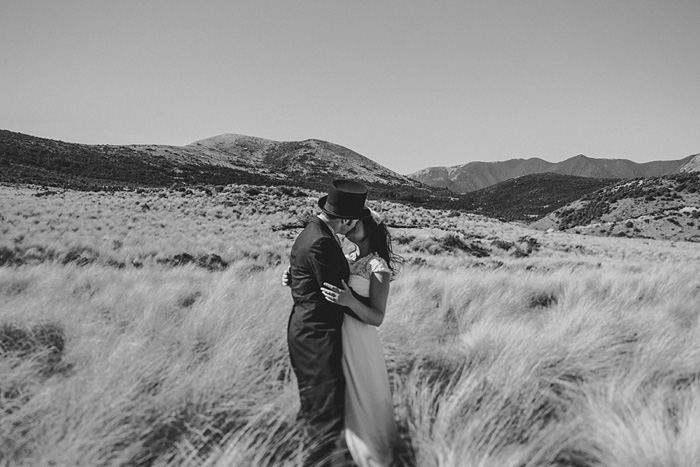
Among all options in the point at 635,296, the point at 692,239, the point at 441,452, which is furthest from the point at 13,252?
the point at 692,239

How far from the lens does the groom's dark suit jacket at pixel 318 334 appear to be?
1.98 m

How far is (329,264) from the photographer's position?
2072mm

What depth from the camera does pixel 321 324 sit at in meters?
2.10

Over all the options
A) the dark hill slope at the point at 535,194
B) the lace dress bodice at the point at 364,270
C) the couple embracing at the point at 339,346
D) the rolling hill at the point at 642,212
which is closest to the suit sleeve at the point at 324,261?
the couple embracing at the point at 339,346

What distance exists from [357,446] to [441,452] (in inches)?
16.5

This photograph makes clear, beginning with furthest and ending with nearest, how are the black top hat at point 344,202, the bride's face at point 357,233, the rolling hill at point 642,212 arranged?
the rolling hill at point 642,212, the bride's face at point 357,233, the black top hat at point 344,202

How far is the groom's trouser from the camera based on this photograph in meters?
1.90

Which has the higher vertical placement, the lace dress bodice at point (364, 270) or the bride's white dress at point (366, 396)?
the lace dress bodice at point (364, 270)

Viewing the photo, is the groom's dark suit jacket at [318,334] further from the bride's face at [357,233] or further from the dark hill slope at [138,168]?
the dark hill slope at [138,168]

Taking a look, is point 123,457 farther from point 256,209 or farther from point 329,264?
point 256,209

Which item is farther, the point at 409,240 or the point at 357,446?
the point at 409,240

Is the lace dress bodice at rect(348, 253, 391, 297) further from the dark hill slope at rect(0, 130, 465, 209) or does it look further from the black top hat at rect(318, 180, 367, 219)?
the dark hill slope at rect(0, 130, 465, 209)

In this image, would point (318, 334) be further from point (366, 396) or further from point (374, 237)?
point (374, 237)

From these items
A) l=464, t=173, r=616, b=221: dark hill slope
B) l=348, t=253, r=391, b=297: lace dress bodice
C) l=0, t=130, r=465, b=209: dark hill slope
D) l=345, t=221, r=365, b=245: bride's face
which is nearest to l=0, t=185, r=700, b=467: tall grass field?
l=348, t=253, r=391, b=297: lace dress bodice
